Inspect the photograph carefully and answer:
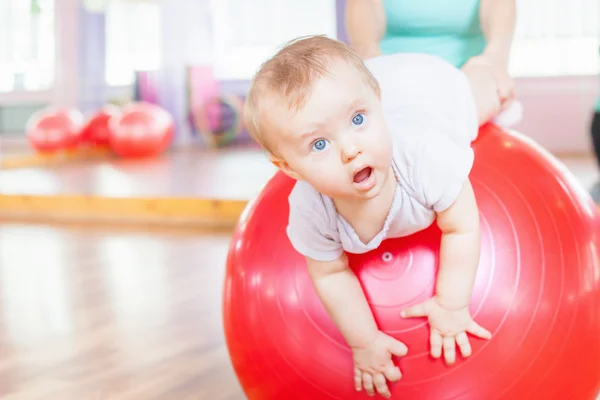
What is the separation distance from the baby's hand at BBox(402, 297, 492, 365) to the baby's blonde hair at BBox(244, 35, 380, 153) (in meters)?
0.31

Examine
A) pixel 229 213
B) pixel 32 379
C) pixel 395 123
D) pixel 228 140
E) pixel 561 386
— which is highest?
pixel 395 123

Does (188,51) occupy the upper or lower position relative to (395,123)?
lower

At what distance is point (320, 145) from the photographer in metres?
0.97

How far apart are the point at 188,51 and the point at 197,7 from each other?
37cm

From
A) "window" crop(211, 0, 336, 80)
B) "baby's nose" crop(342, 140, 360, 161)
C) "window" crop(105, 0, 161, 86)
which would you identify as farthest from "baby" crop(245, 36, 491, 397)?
"window" crop(105, 0, 161, 86)

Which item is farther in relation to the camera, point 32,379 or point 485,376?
point 32,379

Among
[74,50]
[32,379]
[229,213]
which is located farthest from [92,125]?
[32,379]

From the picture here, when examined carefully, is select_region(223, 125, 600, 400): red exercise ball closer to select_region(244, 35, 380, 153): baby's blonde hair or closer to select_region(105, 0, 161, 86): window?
select_region(244, 35, 380, 153): baby's blonde hair

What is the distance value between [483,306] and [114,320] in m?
1.17

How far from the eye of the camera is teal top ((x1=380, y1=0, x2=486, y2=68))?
1.60 metres

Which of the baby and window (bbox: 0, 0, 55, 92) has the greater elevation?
the baby

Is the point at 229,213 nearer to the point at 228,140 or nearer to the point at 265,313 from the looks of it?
the point at 265,313

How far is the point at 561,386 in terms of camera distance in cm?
114

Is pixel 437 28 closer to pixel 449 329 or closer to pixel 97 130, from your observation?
pixel 449 329
